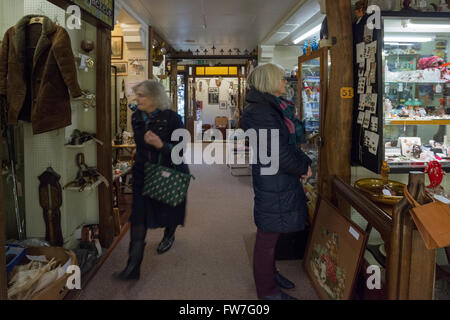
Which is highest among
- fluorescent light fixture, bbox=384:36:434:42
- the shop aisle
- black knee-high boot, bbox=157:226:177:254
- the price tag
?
fluorescent light fixture, bbox=384:36:434:42

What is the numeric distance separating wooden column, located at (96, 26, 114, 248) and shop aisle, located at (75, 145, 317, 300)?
0.25 m

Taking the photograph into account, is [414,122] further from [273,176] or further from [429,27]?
[273,176]

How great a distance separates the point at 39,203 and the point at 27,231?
0.29m

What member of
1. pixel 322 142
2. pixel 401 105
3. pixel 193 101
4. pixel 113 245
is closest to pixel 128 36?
pixel 113 245

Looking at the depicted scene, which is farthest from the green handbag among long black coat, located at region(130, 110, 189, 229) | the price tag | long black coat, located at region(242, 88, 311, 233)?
the price tag

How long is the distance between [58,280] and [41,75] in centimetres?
149

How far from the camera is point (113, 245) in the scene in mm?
3191

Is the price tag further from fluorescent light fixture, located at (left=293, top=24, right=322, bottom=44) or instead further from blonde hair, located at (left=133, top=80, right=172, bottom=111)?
fluorescent light fixture, located at (left=293, top=24, right=322, bottom=44)

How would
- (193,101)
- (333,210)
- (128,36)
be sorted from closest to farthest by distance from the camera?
(333,210)
(128,36)
(193,101)

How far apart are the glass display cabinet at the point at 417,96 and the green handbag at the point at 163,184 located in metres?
1.61

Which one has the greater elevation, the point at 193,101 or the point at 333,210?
the point at 193,101

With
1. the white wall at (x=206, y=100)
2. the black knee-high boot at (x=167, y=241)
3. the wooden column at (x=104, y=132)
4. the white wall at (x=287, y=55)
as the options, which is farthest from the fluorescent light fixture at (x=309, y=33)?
the white wall at (x=206, y=100)

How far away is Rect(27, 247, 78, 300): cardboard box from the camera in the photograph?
2.03m
